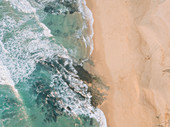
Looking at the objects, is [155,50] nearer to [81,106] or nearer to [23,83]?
[81,106]

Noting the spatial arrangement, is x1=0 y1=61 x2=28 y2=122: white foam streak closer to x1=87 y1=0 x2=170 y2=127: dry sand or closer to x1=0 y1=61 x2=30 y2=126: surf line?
x1=0 y1=61 x2=30 y2=126: surf line

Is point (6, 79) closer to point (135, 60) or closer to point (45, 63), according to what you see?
point (45, 63)

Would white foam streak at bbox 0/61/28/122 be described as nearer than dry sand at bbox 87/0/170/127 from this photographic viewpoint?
No

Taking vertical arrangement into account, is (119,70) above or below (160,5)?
below

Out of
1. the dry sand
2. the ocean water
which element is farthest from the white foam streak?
the dry sand

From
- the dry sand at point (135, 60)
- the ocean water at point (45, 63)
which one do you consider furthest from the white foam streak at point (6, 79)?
the dry sand at point (135, 60)

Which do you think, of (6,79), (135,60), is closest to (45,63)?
(6,79)

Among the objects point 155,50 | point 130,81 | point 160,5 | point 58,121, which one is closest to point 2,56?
point 58,121

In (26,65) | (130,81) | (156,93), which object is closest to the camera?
(156,93)
